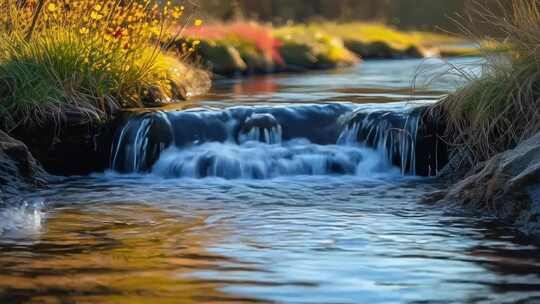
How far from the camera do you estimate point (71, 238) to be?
21.6ft

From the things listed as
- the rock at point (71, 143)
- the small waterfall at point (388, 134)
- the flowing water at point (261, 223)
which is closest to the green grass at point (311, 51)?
the flowing water at point (261, 223)

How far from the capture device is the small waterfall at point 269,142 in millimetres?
9922

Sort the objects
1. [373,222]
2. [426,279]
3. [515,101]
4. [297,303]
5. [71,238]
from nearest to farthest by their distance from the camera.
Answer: [297,303] < [426,279] < [71,238] < [373,222] < [515,101]

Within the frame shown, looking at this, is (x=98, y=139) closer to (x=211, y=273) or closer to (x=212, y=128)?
(x=212, y=128)

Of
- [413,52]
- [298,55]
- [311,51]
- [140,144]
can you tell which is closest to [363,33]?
[413,52]

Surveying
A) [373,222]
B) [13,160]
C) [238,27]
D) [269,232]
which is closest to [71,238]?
[269,232]

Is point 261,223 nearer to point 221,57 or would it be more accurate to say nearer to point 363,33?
point 221,57

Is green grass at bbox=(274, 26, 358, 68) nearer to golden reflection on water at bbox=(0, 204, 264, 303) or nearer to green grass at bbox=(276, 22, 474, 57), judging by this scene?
green grass at bbox=(276, 22, 474, 57)

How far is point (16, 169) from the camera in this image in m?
8.96

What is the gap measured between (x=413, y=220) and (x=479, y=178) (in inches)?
31.9

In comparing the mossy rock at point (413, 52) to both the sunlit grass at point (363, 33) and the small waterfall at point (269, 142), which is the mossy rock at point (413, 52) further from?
the small waterfall at point (269, 142)

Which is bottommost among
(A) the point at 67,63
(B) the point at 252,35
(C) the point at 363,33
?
(A) the point at 67,63

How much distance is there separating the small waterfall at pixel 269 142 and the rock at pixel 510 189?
2.06 metres

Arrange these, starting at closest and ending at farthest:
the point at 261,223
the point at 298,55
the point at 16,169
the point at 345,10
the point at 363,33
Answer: the point at 261,223 → the point at 16,169 → the point at 298,55 → the point at 363,33 → the point at 345,10
